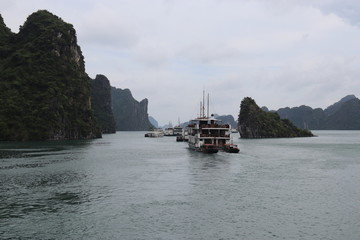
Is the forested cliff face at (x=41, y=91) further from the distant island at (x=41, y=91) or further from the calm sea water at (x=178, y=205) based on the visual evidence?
the calm sea water at (x=178, y=205)

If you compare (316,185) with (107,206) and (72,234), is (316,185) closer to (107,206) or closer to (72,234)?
(107,206)

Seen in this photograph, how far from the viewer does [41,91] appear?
553ft

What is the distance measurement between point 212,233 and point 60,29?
7890 inches

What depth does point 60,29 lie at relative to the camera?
198m

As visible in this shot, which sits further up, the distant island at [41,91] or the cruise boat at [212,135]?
the distant island at [41,91]

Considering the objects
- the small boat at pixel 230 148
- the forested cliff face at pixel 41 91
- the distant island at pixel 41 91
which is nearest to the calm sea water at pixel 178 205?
the small boat at pixel 230 148

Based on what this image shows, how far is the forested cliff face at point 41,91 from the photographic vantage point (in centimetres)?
15050

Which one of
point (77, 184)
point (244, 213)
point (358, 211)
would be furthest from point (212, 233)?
point (77, 184)

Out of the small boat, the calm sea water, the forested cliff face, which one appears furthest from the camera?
the forested cliff face

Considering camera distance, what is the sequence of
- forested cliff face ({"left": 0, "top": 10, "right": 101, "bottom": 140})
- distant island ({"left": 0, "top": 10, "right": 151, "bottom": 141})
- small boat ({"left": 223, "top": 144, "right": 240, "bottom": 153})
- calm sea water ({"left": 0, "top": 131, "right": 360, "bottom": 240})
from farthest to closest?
1. forested cliff face ({"left": 0, "top": 10, "right": 101, "bottom": 140})
2. distant island ({"left": 0, "top": 10, "right": 151, "bottom": 141})
3. small boat ({"left": 223, "top": 144, "right": 240, "bottom": 153})
4. calm sea water ({"left": 0, "top": 131, "right": 360, "bottom": 240})

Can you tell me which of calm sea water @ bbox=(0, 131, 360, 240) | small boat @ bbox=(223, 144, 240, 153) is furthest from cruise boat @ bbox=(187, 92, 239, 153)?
calm sea water @ bbox=(0, 131, 360, 240)

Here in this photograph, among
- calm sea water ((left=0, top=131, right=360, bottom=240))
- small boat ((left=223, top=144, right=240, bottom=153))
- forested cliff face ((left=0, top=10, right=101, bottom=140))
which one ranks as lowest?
calm sea water ((left=0, top=131, right=360, bottom=240))

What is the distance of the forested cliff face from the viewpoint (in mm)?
150500

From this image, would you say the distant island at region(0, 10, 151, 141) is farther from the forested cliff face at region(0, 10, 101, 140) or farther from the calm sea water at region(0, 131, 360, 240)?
the calm sea water at region(0, 131, 360, 240)
